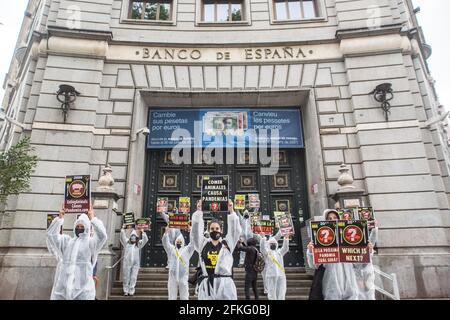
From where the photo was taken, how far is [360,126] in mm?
11383

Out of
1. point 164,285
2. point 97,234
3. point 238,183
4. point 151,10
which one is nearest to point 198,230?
point 97,234

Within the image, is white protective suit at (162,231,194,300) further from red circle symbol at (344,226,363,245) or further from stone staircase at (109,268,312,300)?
red circle symbol at (344,226,363,245)

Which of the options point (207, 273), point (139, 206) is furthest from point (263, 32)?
point (207, 273)

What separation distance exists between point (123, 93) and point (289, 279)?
860 centimetres

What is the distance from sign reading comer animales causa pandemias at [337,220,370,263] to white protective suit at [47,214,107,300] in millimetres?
4506

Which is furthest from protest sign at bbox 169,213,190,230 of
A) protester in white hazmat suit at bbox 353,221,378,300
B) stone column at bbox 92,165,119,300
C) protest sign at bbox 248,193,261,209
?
protester in white hazmat suit at bbox 353,221,378,300

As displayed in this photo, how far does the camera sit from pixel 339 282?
572 cm

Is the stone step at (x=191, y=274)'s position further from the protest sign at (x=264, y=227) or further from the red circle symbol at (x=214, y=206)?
the red circle symbol at (x=214, y=206)

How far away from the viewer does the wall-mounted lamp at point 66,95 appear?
36.8 ft

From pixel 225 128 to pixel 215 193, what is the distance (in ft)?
17.0

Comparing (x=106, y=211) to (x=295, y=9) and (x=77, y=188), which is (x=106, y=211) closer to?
(x=77, y=188)

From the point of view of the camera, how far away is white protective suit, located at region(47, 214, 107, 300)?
19.9 feet

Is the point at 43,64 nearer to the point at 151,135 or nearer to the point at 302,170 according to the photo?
the point at 151,135

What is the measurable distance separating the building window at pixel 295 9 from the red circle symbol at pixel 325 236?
10.4 m
